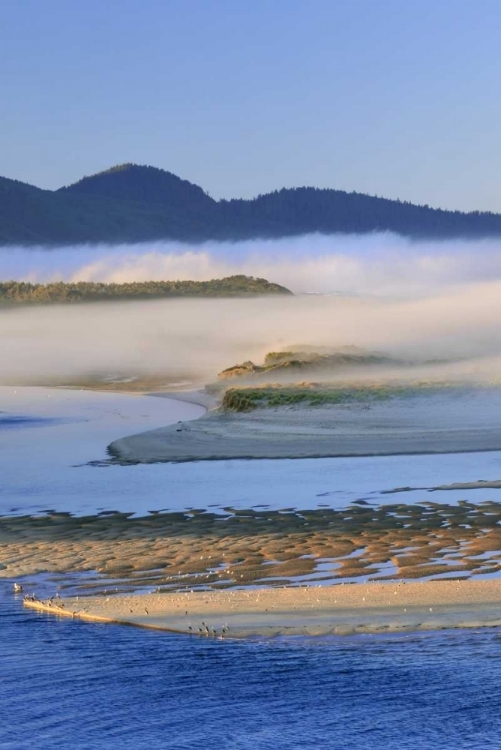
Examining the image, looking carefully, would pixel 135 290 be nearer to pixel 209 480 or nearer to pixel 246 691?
pixel 209 480

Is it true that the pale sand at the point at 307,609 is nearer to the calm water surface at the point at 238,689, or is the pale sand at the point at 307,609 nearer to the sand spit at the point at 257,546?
the calm water surface at the point at 238,689

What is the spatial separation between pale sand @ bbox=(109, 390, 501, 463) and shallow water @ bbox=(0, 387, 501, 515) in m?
1.33

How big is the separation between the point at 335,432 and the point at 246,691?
26.4 meters

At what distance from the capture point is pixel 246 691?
1252 cm

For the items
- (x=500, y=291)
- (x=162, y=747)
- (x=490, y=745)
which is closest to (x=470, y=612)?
(x=490, y=745)

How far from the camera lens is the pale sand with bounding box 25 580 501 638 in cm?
1436

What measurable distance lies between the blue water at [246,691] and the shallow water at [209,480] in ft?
33.2

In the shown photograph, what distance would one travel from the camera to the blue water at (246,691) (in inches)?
450

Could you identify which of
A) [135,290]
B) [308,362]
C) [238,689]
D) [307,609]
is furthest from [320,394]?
[135,290]

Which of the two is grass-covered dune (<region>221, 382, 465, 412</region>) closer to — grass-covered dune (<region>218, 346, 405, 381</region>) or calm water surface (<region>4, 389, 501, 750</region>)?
grass-covered dune (<region>218, 346, 405, 381</region>)

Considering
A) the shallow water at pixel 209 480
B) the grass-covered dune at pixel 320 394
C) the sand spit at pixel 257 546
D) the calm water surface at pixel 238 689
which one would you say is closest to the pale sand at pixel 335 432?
the grass-covered dune at pixel 320 394

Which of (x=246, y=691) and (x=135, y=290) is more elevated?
(x=135, y=290)

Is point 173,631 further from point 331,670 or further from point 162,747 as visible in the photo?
point 162,747

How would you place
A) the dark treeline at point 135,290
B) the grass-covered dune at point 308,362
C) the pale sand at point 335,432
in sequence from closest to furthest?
the pale sand at point 335,432, the grass-covered dune at point 308,362, the dark treeline at point 135,290
